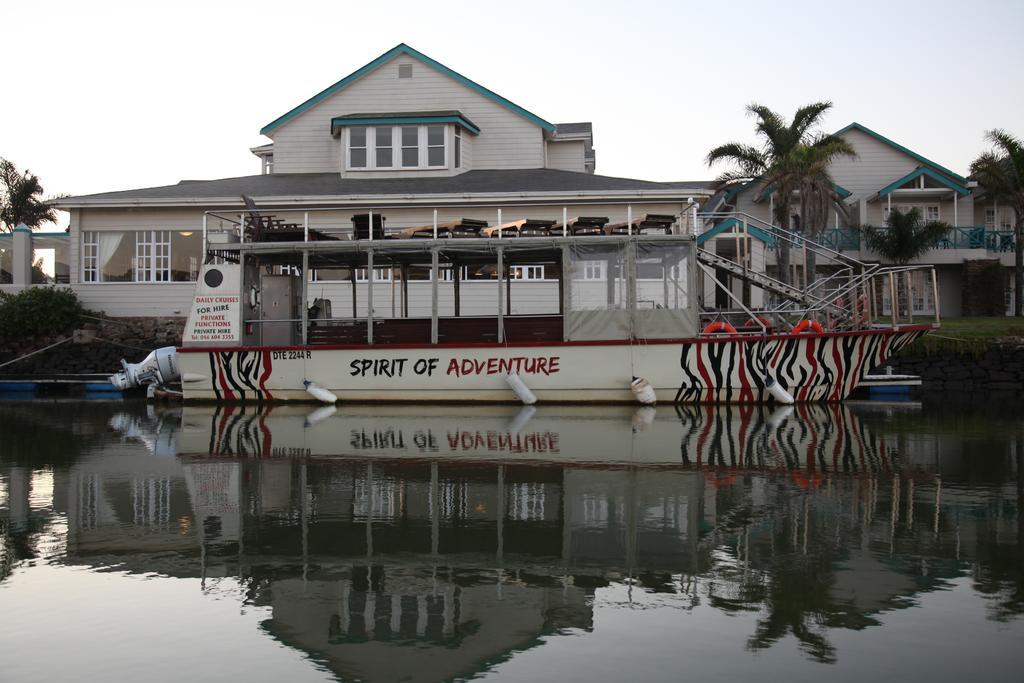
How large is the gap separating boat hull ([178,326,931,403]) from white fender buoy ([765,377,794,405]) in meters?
0.10

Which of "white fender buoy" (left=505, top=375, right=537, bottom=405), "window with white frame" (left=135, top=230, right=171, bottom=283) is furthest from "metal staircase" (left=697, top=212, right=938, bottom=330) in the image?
"window with white frame" (left=135, top=230, right=171, bottom=283)

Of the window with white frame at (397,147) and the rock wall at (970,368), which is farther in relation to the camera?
the window with white frame at (397,147)

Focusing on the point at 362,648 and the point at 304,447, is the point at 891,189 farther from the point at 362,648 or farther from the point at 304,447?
the point at 362,648

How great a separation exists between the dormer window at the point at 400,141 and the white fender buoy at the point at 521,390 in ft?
42.9

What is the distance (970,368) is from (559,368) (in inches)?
493

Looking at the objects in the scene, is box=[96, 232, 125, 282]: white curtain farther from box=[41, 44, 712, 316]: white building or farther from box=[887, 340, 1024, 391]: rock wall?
box=[887, 340, 1024, 391]: rock wall

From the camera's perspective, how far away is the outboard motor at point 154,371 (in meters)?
21.6

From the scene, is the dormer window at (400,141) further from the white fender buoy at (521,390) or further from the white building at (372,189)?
the white fender buoy at (521,390)

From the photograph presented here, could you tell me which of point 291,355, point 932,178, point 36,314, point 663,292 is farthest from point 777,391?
point 932,178

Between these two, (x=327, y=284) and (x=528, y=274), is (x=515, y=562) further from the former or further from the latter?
(x=327, y=284)

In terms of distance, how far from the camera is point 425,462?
1088 centimetres

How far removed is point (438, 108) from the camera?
1226 inches

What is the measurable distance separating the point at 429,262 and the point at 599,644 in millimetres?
16070

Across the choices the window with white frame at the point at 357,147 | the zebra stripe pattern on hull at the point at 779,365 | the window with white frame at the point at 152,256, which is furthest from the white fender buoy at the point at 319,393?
the window with white frame at the point at 357,147
